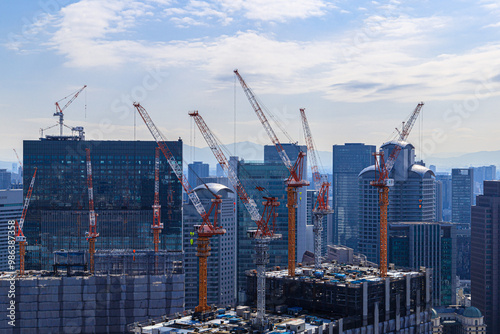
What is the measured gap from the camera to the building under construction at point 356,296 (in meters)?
117

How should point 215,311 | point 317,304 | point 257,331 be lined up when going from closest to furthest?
point 257,331 → point 215,311 → point 317,304

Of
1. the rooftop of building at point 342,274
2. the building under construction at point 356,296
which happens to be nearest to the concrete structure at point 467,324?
the building under construction at point 356,296

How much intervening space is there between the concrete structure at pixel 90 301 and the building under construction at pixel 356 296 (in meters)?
19.7

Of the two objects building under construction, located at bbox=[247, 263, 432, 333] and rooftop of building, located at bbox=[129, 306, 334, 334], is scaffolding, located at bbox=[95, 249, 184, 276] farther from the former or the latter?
rooftop of building, located at bbox=[129, 306, 334, 334]

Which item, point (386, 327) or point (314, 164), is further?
point (314, 164)

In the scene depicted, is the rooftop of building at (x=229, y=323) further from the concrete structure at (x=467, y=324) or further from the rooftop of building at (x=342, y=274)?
the concrete structure at (x=467, y=324)

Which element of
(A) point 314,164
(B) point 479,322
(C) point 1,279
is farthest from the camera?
(B) point 479,322

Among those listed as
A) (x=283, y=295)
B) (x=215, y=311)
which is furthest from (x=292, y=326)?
(x=283, y=295)

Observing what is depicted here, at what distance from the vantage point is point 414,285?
13325 centimetres

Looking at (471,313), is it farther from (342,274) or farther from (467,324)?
(342,274)

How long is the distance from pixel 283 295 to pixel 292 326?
2745 centimetres

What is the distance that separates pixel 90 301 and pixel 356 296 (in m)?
56.6

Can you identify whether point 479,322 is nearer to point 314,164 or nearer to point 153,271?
point 314,164

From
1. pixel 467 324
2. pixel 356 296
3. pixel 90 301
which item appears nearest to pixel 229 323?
pixel 356 296
